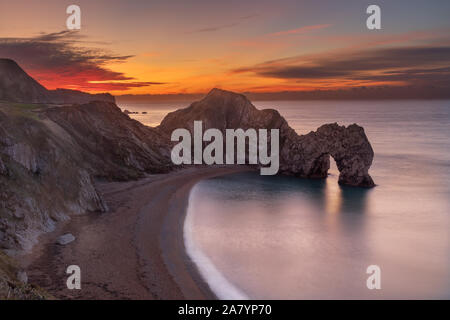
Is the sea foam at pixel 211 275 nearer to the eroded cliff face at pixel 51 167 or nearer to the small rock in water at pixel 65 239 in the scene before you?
the small rock in water at pixel 65 239

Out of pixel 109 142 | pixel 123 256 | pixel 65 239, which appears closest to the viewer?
pixel 123 256

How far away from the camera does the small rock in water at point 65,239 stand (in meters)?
35.0

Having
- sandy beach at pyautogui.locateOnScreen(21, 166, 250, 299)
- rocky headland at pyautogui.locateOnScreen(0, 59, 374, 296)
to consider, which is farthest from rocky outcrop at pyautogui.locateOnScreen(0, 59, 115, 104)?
sandy beach at pyautogui.locateOnScreen(21, 166, 250, 299)

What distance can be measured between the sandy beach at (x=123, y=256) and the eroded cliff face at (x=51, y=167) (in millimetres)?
2111

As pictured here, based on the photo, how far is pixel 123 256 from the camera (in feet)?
109

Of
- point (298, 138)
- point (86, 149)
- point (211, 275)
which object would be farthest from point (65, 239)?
point (298, 138)

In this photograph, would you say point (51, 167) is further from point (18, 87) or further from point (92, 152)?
point (18, 87)

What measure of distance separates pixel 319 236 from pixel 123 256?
2201cm

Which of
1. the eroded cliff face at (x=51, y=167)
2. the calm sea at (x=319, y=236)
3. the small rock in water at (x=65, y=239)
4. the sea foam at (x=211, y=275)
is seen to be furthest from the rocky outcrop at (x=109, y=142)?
the sea foam at (x=211, y=275)

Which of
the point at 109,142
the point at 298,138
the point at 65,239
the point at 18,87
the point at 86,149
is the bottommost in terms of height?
the point at 65,239

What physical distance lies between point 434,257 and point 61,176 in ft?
134

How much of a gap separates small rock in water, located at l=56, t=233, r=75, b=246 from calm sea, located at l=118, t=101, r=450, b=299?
11.5 metres

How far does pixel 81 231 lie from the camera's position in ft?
A: 126

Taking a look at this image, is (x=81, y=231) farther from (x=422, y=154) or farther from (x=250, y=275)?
(x=422, y=154)
